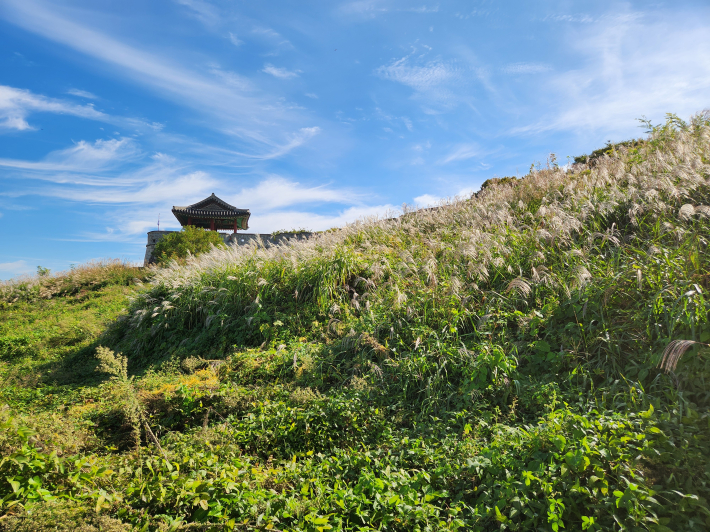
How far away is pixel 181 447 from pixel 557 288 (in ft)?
14.4

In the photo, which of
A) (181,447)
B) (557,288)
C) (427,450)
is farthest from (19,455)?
(557,288)

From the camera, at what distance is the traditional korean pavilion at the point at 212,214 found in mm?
25317

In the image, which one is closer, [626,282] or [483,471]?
[483,471]

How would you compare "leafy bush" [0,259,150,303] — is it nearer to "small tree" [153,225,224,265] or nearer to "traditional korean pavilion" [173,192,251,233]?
"small tree" [153,225,224,265]

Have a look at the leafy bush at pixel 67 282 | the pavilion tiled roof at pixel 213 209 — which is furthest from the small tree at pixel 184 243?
the pavilion tiled roof at pixel 213 209

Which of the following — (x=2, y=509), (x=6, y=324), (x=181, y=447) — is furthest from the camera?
(x=6, y=324)

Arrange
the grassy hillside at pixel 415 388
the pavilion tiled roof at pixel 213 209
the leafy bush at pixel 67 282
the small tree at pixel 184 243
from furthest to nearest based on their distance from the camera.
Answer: the pavilion tiled roof at pixel 213 209 < the small tree at pixel 184 243 < the leafy bush at pixel 67 282 < the grassy hillside at pixel 415 388

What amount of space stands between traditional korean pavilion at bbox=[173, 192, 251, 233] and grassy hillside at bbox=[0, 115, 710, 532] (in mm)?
18290

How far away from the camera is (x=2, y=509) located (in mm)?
1944

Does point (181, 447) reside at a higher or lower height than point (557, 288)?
lower

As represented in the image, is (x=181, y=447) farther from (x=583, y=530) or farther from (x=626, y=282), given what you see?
(x=626, y=282)

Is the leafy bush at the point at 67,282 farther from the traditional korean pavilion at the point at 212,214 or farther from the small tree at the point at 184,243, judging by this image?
the traditional korean pavilion at the point at 212,214

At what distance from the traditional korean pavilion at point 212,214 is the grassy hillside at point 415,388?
1829cm

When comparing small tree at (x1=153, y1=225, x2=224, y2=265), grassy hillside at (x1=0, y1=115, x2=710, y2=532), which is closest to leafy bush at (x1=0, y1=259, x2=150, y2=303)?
small tree at (x1=153, y1=225, x2=224, y2=265)
